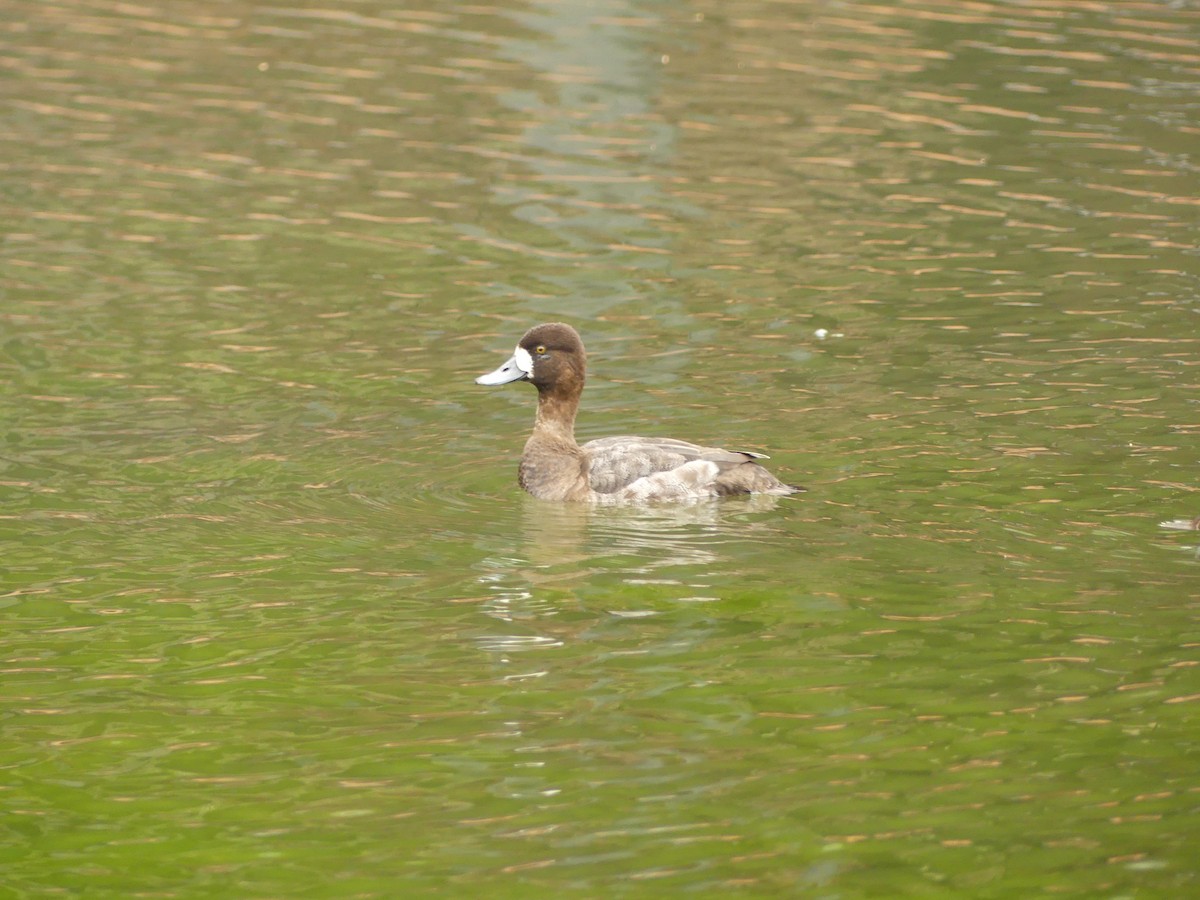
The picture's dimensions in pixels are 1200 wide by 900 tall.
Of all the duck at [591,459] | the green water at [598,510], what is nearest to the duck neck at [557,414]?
the duck at [591,459]

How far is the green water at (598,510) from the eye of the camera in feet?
27.7

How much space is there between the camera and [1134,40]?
3064 cm

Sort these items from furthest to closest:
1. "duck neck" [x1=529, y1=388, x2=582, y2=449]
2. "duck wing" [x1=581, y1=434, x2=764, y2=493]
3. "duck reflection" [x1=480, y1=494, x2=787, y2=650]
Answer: "duck neck" [x1=529, y1=388, x2=582, y2=449], "duck wing" [x1=581, y1=434, x2=764, y2=493], "duck reflection" [x1=480, y1=494, x2=787, y2=650]

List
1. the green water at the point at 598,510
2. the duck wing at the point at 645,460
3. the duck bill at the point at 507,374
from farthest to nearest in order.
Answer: the duck bill at the point at 507,374 < the duck wing at the point at 645,460 < the green water at the point at 598,510

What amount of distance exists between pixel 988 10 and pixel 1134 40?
3.35 metres

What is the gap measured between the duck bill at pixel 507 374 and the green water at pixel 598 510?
685 mm

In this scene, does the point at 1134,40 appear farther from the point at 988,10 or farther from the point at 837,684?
the point at 837,684

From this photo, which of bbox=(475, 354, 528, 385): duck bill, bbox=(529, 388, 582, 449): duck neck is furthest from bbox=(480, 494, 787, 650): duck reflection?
bbox=(475, 354, 528, 385): duck bill

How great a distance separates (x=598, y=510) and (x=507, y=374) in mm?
1365

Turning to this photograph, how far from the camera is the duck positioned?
13.1 m

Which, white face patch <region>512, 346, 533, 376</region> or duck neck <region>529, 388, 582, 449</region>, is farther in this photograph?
white face patch <region>512, 346, 533, 376</region>

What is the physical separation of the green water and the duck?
11.2 inches

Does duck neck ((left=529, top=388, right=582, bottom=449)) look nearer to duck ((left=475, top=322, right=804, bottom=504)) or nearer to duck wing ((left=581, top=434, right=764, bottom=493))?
duck ((left=475, top=322, right=804, bottom=504))

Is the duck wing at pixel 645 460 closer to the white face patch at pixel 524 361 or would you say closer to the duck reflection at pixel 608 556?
the duck reflection at pixel 608 556
